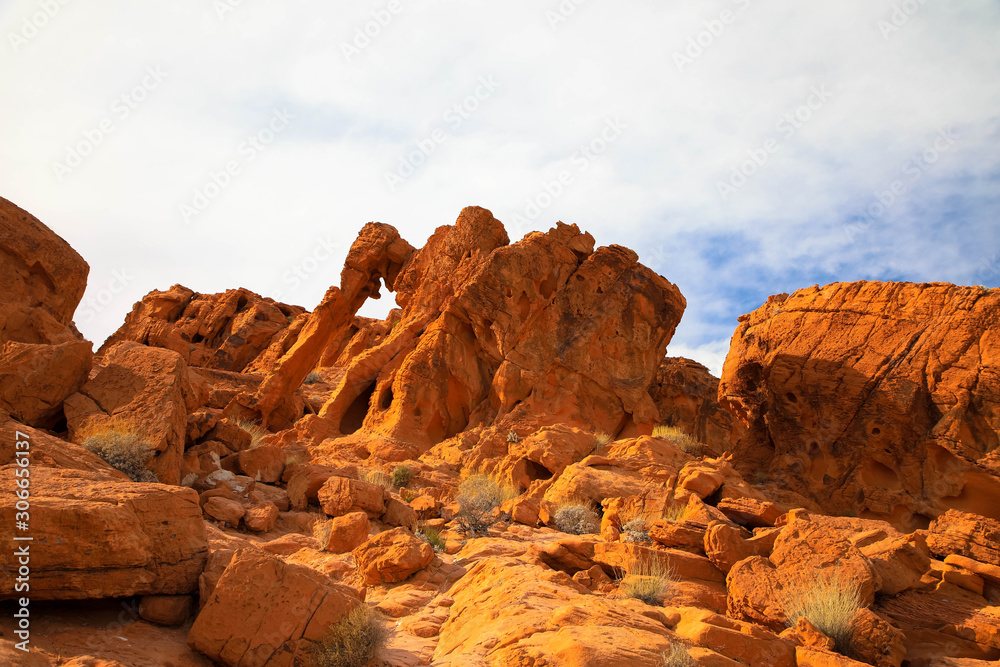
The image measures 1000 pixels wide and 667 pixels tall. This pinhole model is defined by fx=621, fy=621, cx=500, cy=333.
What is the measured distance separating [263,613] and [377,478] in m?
7.92

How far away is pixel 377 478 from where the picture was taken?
1294 centimetres

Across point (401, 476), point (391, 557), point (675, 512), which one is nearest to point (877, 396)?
point (675, 512)

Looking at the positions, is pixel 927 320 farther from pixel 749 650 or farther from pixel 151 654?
pixel 151 654

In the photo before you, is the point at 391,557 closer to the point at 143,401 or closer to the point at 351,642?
the point at 351,642

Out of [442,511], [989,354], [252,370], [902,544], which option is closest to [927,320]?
[989,354]

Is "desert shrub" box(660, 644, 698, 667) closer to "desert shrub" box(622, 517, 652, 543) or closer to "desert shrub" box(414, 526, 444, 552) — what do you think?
"desert shrub" box(622, 517, 652, 543)

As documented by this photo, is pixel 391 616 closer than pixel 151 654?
No

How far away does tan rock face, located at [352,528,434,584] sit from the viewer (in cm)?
732

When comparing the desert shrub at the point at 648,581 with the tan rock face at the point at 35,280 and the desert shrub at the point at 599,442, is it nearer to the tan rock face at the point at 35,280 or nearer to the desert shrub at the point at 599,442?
the desert shrub at the point at 599,442

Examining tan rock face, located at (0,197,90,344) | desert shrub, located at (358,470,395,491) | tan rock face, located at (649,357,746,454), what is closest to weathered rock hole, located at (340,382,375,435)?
desert shrub, located at (358,470,395,491)

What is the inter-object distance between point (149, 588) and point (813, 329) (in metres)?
14.4

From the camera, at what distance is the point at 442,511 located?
10.9 meters

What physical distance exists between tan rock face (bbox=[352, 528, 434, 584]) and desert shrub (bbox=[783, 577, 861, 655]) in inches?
160

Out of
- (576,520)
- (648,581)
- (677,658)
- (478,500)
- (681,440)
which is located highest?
(681,440)
